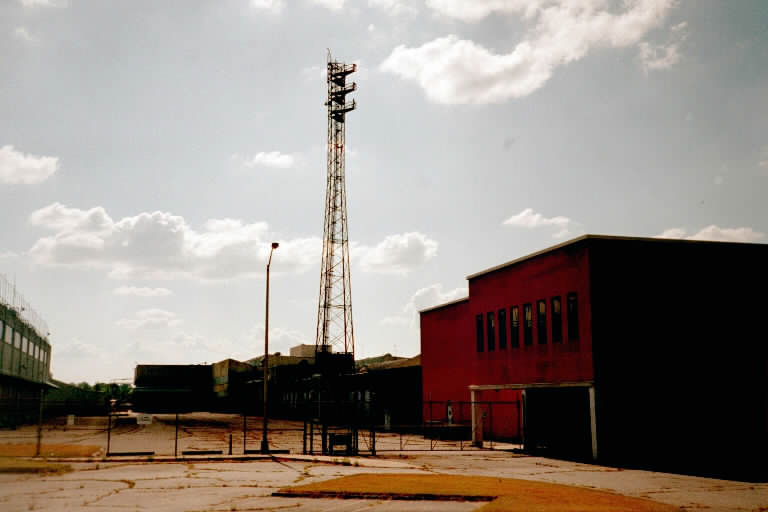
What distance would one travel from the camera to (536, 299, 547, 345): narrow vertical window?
36.4m

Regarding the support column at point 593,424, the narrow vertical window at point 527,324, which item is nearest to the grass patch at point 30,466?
the support column at point 593,424

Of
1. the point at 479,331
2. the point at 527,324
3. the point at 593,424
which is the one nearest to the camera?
the point at 593,424

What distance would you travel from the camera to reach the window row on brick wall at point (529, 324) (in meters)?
34.5

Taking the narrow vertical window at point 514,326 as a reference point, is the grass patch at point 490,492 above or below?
below

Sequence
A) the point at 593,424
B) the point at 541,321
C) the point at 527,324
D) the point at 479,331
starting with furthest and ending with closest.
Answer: the point at 479,331
the point at 527,324
the point at 541,321
the point at 593,424

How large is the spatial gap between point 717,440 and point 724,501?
713 inches

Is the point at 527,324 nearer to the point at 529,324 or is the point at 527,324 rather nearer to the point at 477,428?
the point at 529,324

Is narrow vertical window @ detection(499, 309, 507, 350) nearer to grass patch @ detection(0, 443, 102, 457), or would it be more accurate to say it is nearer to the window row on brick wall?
the window row on brick wall

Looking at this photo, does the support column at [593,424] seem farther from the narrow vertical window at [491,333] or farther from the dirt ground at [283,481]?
the narrow vertical window at [491,333]

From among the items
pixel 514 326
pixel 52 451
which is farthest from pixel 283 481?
pixel 514 326

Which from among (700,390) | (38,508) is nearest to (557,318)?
(700,390)

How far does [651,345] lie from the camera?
33.5 metres

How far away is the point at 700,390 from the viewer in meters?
34.3

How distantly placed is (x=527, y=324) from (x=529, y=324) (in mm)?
202
